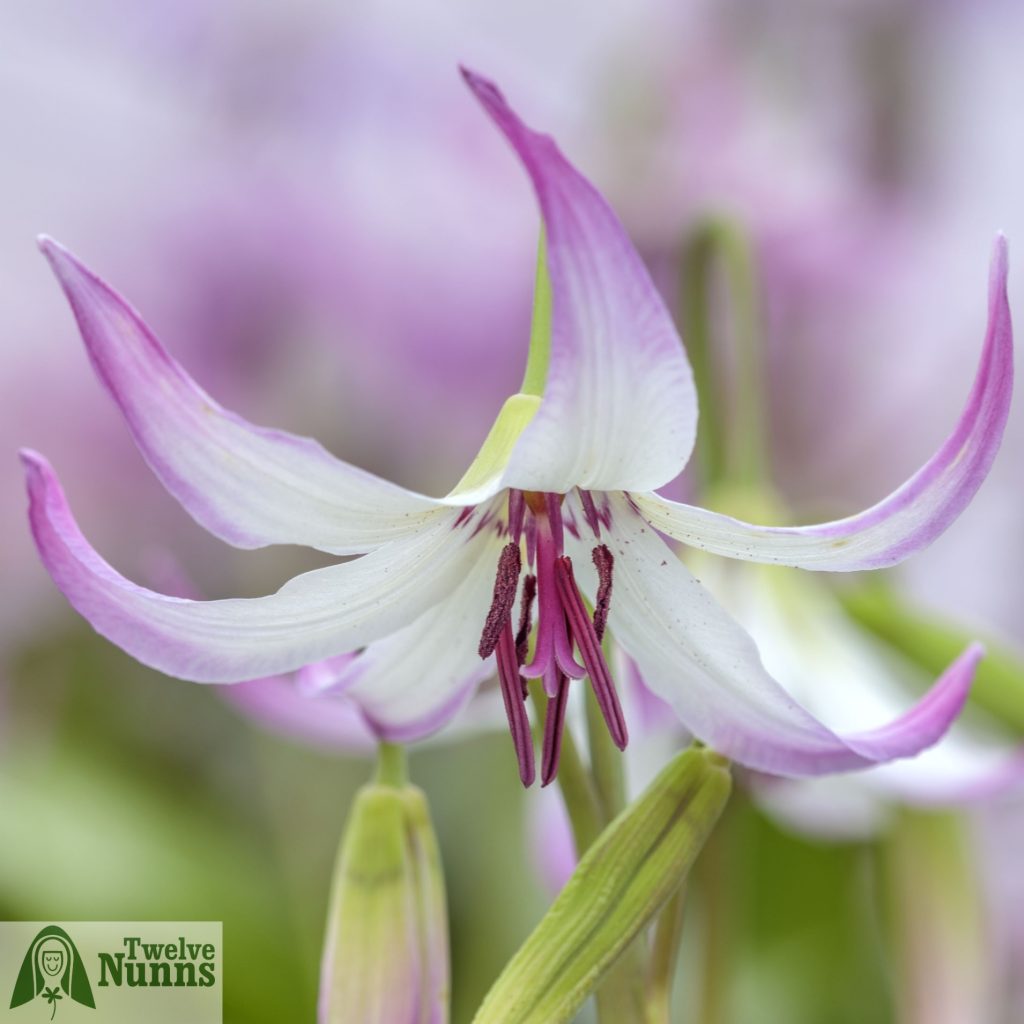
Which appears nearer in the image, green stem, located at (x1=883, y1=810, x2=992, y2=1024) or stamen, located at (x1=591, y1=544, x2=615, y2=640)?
stamen, located at (x1=591, y1=544, x2=615, y2=640)

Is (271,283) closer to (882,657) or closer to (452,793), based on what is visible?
(452,793)

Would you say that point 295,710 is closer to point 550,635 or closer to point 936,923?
point 550,635

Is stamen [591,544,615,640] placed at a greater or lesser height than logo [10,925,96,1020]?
greater

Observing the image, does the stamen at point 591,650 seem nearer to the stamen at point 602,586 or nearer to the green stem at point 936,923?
the stamen at point 602,586

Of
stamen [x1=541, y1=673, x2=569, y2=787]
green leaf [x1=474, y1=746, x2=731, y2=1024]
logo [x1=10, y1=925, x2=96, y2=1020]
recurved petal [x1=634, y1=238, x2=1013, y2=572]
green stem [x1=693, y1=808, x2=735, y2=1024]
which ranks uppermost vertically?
recurved petal [x1=634, y1=238, x2=1013, y2=572]

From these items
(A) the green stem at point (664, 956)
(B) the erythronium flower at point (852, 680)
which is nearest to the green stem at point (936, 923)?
(B) the erythronium flower at point (852, 680)

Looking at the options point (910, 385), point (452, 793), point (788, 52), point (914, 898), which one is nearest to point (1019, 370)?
point (910, 385)

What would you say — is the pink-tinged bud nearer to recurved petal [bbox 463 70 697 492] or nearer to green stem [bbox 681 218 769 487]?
recurved petal [bbox 463 70 697 492]

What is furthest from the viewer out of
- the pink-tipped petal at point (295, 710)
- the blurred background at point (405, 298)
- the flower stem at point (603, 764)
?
the blurred background at point (405, 298)

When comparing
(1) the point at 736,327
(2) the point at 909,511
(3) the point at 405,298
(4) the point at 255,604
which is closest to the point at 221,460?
(4) the point at 255,604

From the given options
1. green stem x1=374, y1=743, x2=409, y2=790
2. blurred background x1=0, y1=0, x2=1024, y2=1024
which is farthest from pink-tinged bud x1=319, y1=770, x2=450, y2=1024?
blurred background x1=0, y1=0, x2=1024, y2=1024
